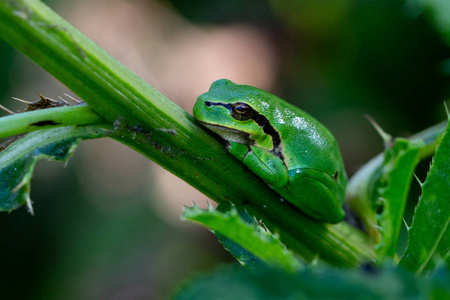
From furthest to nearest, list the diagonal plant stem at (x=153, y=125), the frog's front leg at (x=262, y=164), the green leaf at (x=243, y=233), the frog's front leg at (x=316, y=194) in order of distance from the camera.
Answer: the frog's front leg at (x=316, y=194), the frog's front leg at (x=262, y=164), the diagonal plant stem at (x=153, y=125), the green leaf at (x=243, y=233)

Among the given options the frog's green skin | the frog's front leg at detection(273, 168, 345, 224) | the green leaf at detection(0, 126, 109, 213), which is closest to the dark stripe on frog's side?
the frog's green skin

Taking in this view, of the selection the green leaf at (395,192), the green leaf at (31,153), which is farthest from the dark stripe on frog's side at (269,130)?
the green leaf at (395,192)

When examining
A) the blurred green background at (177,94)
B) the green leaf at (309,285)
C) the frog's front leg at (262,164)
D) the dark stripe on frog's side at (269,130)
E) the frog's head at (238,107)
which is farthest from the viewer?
the blurred green background at (177,94)

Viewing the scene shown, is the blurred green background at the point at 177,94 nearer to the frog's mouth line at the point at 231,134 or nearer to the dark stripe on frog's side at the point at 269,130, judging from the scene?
the dark stripe on frog's side at the point at 269,130

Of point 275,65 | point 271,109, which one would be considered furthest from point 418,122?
point 271,109

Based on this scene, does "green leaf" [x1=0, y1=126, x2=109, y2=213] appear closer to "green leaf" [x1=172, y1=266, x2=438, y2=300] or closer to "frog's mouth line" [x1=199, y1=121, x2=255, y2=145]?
"frog's mouth line" [x1=199, y1=121, x2=255, y2=145]

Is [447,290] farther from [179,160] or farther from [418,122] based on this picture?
[418,122]
